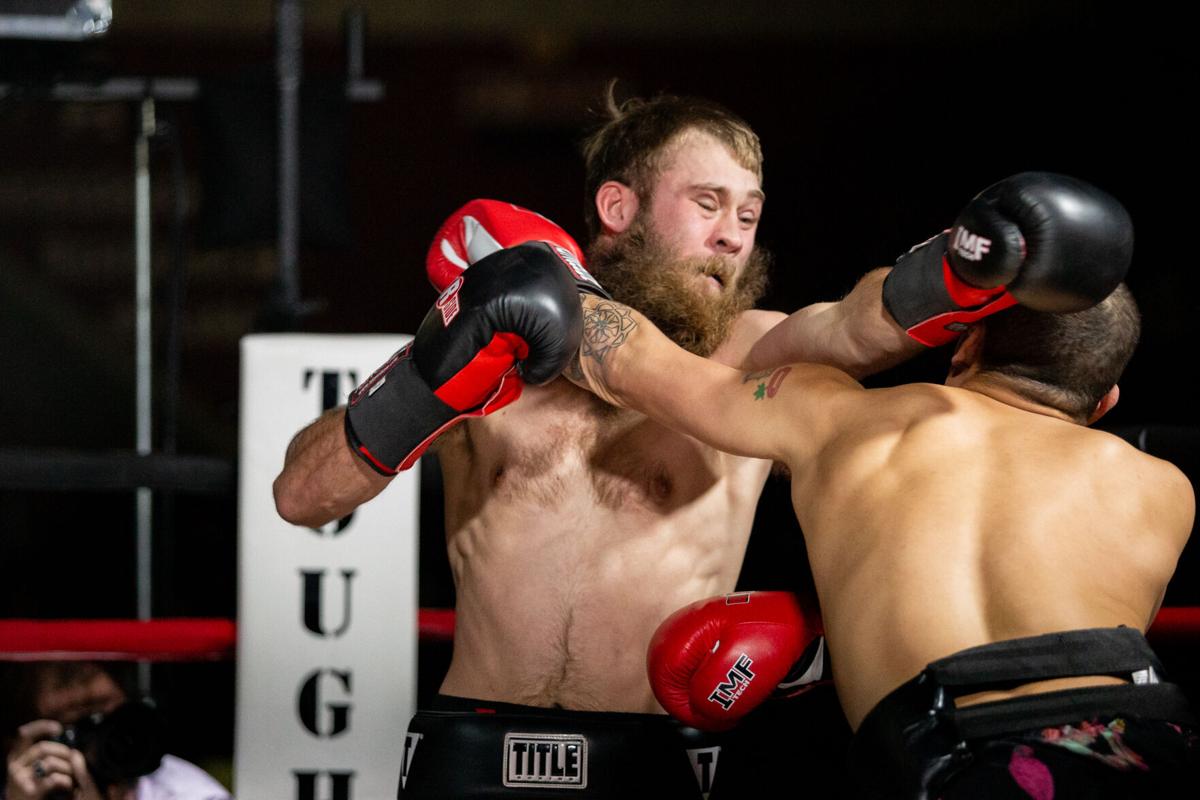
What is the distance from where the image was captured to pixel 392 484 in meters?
2.08

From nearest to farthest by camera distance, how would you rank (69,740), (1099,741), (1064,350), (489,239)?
Result: (1099,741) → (1064,350) → (489,239) → (69,740)

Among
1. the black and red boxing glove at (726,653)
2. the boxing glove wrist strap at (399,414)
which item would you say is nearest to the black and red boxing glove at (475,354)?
the boxing glove wrist strap at (399,414)

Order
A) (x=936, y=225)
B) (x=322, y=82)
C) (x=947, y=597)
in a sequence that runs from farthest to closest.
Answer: (x=936, y=225) < (x=322, y=82) < (x=947, y=597)

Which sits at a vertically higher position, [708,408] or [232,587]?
[708,408]

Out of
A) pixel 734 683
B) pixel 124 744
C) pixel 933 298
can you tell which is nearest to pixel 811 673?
pixel 734 683

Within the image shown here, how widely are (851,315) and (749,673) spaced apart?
0.43 metres

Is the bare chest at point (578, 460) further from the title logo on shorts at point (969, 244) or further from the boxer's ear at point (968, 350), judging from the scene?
the title logo on shorts at point (969, 244)

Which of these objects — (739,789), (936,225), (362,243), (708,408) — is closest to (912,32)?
(936,225)

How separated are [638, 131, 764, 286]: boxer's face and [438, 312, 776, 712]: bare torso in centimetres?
12

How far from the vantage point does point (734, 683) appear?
1.54 m

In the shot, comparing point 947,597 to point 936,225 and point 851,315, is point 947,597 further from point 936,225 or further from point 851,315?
point 936,225

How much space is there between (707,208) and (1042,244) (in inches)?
28.6

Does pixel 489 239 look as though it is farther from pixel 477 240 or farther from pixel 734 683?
pixel 734 683

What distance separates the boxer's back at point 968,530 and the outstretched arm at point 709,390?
0.16 ft
